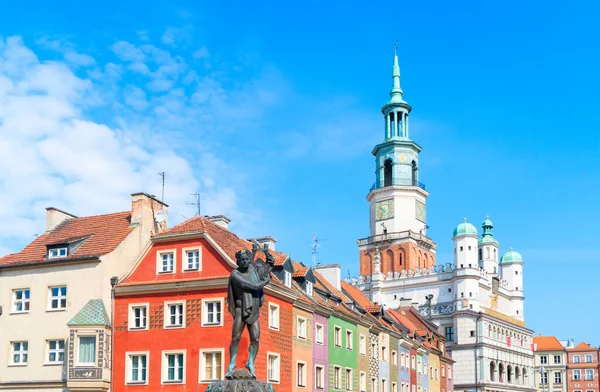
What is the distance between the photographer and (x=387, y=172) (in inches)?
4218

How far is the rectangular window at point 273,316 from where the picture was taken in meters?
42.0

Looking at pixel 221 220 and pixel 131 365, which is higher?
pixel 221 220

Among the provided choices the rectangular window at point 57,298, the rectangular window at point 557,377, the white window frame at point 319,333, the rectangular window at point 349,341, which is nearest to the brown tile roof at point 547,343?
the rectangular window at point 557,377

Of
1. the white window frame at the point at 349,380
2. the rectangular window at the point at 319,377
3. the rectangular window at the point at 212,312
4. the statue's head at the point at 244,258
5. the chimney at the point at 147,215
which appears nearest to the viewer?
the statue's head at the point at 244,258

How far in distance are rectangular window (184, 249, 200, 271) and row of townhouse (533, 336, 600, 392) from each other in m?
107

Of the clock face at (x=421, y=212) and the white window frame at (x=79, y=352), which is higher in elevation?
the clock face at (x=421, y=212)

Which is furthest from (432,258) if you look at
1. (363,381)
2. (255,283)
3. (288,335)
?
(255,283)

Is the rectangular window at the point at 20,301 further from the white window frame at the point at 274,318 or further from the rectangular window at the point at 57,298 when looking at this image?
the white window frame at the point at 274,318

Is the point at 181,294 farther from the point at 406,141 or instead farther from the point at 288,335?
the point at 406,141

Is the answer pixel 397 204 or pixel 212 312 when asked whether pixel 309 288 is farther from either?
pixel 397 204

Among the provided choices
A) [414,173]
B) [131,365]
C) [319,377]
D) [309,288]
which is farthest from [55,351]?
[414,173]

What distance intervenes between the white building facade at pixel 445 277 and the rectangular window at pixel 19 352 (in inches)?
2203

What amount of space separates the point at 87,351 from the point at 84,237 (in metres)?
6.40

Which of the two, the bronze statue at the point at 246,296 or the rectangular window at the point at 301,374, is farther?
the rectangular window at the point at 301,374
